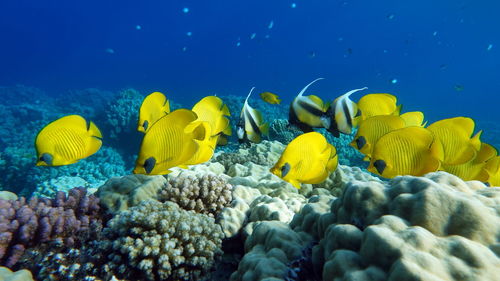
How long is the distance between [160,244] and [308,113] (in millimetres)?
2355

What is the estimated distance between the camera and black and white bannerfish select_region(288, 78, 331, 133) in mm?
3676

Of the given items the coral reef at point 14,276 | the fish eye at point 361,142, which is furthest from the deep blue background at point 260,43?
the coral reef at point 14,276

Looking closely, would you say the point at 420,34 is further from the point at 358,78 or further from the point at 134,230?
the point at 134,230

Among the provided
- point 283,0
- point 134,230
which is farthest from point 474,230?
point 283,0

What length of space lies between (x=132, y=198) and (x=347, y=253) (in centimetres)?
288

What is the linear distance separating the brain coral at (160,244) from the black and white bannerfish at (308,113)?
1.76 meters

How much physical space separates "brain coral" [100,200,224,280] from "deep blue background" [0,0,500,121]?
335 feet

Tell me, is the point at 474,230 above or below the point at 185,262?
below

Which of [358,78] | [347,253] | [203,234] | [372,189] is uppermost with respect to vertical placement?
[358,78]

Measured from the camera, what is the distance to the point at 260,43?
118m

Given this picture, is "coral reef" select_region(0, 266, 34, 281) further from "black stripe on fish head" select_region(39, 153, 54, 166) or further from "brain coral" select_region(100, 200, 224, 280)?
"black stripe on fish head" select_region(39, 153, 54, 166)

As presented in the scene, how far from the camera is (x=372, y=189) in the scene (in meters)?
2.07

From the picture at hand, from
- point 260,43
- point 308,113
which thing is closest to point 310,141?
point 308,113

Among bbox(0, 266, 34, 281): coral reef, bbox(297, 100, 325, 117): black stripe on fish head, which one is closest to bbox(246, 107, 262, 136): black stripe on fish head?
bbox(297, 100, 325, 117): black stripe on fish head
